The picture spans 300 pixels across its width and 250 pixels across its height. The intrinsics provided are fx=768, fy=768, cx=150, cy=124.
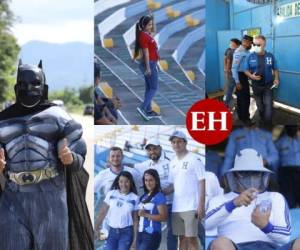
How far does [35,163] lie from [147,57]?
3.12 feet

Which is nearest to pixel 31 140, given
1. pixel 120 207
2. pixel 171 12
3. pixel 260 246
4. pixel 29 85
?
pixel 29 85

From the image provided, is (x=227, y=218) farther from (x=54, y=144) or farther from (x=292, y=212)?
(x=54, y=144)

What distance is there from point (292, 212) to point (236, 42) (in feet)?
3.61

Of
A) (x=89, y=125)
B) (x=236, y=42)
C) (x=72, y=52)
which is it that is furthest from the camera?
(x=89, y=125)

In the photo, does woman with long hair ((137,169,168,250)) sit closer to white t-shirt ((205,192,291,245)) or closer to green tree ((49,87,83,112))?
white t-shirt ((205,192,291,245))

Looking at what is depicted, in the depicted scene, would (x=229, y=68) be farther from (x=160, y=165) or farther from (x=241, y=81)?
(x=160, y=165)

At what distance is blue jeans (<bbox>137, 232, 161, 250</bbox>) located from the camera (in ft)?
15.9

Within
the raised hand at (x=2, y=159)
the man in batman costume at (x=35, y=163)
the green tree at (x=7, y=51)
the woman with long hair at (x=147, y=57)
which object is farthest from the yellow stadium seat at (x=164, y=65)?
the raised hand at (x=2, y=159)

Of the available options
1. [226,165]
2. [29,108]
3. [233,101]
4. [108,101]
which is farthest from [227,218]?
[29,108]

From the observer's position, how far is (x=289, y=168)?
4727 millimetres

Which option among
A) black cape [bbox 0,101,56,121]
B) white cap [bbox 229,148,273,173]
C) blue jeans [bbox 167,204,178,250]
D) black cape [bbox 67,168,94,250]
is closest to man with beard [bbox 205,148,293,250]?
white cap [bbox 229,148,273,173]

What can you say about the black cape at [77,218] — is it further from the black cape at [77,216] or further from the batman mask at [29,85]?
the batman mask at [29,85]

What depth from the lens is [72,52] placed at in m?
5.10

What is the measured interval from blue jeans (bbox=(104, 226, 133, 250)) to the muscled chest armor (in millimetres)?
575
